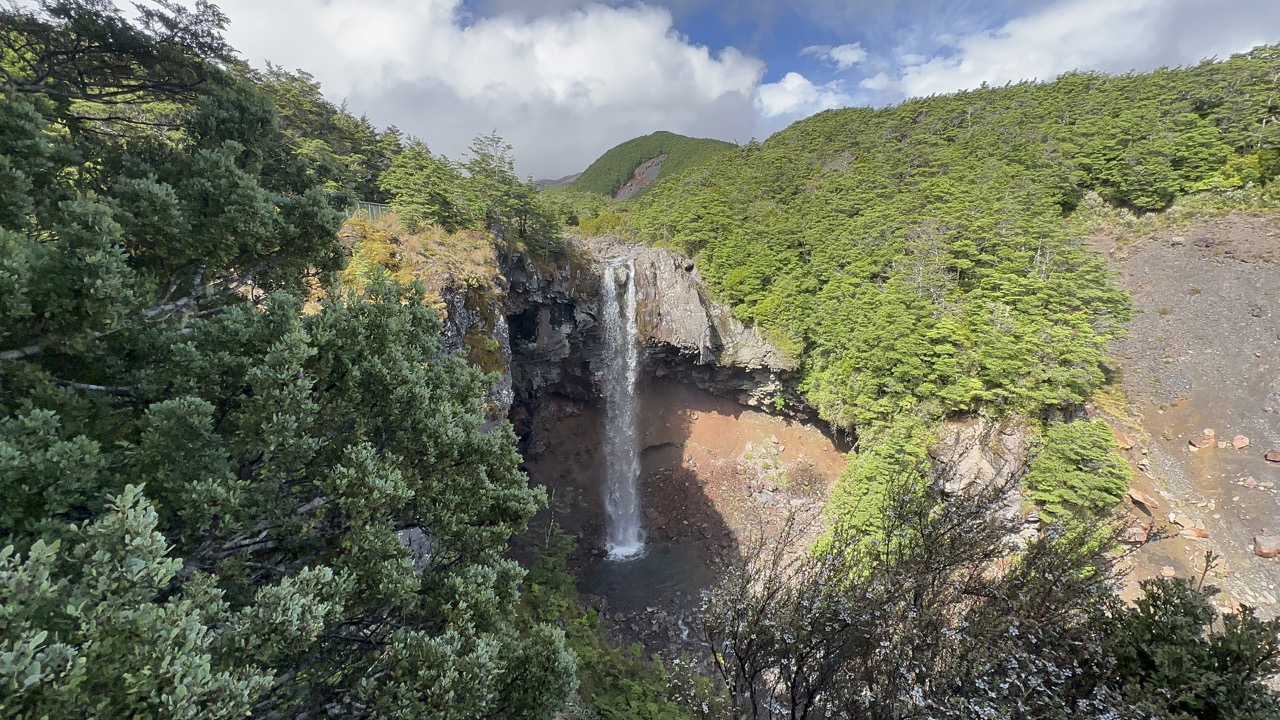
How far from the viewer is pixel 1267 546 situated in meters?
15.1

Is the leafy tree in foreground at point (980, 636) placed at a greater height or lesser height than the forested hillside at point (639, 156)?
lesser

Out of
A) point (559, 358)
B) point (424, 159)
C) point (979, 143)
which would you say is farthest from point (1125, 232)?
point (424, 159)

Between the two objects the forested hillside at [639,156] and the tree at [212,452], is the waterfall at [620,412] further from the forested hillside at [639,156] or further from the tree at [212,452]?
the forested hillside at [639,156]

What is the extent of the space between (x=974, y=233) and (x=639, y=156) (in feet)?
294

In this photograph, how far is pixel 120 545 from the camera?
342 cm

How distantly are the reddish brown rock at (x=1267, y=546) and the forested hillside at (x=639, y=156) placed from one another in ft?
264

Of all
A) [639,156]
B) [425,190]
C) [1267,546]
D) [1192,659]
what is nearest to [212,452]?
[1192,659]

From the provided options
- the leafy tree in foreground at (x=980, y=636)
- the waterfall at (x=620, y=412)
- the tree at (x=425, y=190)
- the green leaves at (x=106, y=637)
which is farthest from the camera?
the waterfall at (x=620, y=412)

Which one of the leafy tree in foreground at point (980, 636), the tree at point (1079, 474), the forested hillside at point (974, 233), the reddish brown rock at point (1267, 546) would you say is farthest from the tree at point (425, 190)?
the reddish brown rock at point (1267, 546)

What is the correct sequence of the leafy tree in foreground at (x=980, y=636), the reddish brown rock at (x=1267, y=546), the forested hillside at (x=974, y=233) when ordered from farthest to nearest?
the forested hillside at (x=974, y=233), the reddish brown rock at (x=1267, y=546), the leafy tree in foreground at (x=980, y=636)

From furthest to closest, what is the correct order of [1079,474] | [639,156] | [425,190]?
[639,156] → [425,190] → [1079,474]

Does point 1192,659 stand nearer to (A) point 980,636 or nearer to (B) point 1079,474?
(A) point 980,636

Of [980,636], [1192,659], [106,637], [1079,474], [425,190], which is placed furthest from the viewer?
[425,190]

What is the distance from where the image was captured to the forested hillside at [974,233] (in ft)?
64.2
